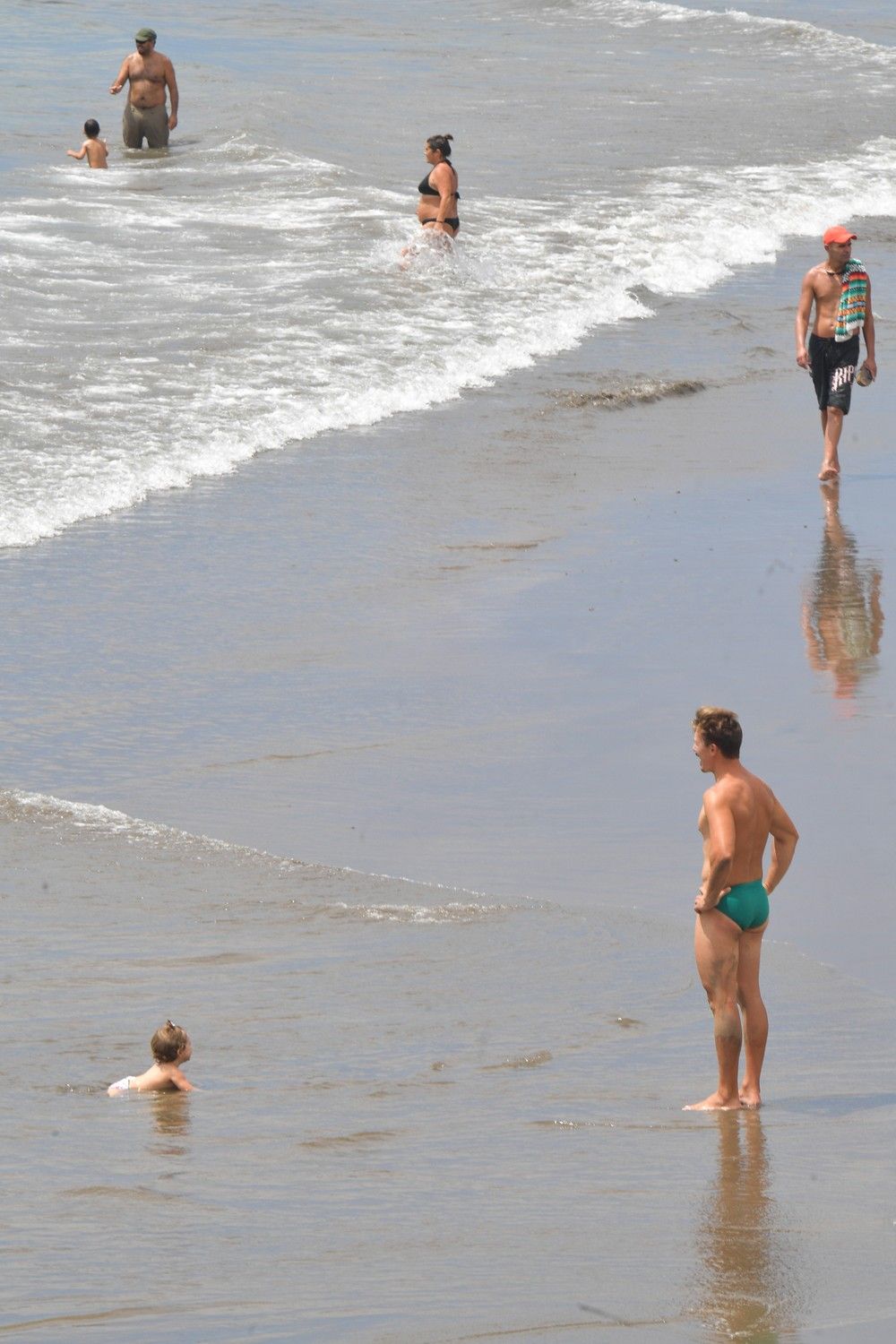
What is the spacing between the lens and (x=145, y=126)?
971 inches

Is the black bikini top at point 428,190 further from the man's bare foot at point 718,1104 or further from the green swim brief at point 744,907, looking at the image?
the man's bare foot at point 718,1104

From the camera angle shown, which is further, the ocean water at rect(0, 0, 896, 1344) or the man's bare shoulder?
the man's bare shoulder

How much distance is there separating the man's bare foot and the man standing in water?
50mm

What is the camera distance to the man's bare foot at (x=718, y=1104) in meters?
5.12

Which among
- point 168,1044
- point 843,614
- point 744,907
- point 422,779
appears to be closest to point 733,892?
point 744,907

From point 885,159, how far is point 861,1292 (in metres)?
24.3

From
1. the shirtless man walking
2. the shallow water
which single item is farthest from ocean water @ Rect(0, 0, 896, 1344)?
the shirtless man walking

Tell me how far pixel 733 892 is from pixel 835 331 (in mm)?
7086

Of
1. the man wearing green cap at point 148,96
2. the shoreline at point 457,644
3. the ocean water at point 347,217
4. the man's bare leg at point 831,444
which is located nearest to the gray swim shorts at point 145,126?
the man wearing green cap at point 148,96

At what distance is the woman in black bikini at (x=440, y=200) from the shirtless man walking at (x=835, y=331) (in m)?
7.12

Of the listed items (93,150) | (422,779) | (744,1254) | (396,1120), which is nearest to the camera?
(744,1254)

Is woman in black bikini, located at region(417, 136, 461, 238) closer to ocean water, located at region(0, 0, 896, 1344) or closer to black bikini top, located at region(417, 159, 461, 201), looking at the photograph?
black bikini top, located at region(417, 159, 461, 201)

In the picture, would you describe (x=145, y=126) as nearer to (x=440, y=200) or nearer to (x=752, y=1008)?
(x=440, y=200)

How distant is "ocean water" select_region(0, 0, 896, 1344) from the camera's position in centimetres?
433
